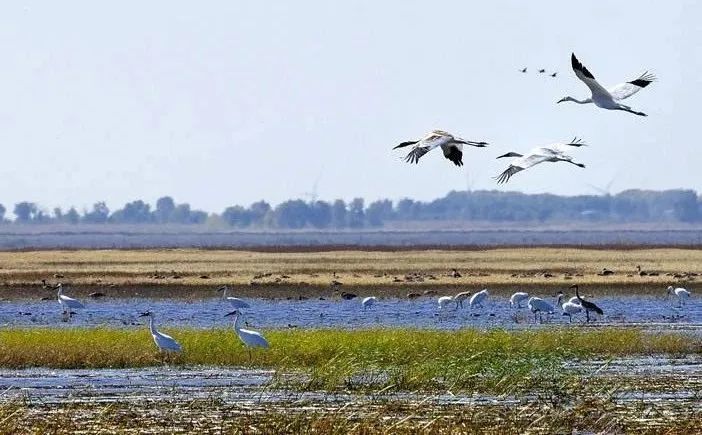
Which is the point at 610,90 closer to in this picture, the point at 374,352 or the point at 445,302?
the point at 374,352

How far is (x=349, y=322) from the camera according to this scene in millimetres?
34938

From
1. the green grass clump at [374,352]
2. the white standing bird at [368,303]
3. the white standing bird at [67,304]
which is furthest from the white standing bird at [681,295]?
the white standing bird at [67,304]

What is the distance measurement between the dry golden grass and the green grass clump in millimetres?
19342

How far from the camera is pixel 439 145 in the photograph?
18797 mm

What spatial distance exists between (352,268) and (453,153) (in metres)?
40.4

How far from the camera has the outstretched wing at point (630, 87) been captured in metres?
19.1

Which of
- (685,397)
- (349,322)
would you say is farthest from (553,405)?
(349,322)

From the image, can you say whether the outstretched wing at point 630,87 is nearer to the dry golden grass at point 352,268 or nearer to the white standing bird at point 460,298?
the white standing bird at point 460,298

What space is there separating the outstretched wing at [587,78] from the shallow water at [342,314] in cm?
1394

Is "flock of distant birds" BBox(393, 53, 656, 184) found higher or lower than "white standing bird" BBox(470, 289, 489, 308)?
higher

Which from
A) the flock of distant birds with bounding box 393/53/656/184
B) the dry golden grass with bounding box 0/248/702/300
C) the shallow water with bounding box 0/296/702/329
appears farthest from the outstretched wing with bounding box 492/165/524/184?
the dry golden grass with bounding box 0/248/702/300

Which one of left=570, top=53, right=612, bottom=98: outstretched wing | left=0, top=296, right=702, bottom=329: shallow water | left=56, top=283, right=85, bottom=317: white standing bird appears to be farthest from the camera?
left=56, top=283, right=85, bottom=317: white standing bird

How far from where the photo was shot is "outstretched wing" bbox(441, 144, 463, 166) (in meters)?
19.2

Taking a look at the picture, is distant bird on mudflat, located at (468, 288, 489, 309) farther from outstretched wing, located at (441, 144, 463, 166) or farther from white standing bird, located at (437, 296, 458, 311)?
outstretched wing, located at (441, 144, 463, 166)
